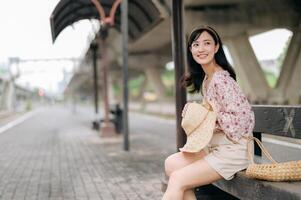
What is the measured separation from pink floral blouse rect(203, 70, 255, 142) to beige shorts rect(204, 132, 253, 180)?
0.06m

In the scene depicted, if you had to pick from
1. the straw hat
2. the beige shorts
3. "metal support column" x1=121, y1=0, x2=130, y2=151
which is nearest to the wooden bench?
the beige shorts

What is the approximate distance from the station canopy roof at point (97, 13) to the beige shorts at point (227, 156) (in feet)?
27.8

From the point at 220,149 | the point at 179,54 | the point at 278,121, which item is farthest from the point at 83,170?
the point at 220,149

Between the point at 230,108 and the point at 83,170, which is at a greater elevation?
the point at 230,108

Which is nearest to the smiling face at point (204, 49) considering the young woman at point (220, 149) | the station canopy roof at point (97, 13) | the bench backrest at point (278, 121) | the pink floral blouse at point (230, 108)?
the young woman at point (220, 149)

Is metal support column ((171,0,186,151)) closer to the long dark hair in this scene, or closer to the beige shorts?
the long dark hair

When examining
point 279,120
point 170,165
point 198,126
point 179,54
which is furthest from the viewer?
point 179,54

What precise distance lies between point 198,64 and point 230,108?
0.68 m

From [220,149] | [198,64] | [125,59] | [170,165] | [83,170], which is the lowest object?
[83,170]

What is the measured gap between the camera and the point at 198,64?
4219 mm

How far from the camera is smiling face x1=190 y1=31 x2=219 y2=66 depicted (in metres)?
3.98

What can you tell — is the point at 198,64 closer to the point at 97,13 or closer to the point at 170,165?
the point at 170,165

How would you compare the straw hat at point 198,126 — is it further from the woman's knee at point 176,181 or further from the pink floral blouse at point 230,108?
the woman's knee at point 176,181

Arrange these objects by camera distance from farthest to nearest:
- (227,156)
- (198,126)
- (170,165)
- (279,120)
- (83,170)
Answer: (83,170) → (279,120) → (170,165) → (198,126) → (227,156)
